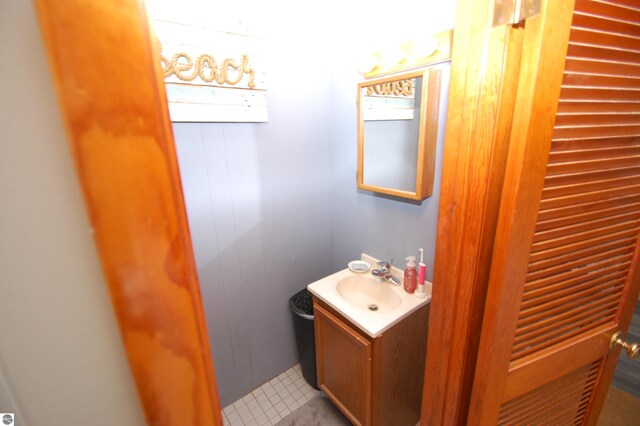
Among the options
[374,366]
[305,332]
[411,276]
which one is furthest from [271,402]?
[411,276]

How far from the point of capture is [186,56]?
4.17 feet

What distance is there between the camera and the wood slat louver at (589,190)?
670 mm

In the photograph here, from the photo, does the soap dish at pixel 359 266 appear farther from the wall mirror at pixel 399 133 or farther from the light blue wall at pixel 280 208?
the wall mirror at pixel 399 133

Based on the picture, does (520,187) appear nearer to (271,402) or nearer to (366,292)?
(366,292)

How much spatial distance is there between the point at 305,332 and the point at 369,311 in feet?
2.00

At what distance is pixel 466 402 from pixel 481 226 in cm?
63

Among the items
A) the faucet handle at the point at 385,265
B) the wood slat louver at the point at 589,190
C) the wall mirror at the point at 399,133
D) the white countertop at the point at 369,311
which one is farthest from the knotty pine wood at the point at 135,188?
the faucet handle at the point at 385,265

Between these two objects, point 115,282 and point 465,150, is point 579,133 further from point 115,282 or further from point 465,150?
point 115,282

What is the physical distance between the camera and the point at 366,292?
1692 mm

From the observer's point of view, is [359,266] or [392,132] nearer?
[392,132]

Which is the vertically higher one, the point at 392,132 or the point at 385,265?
the point at 392,132

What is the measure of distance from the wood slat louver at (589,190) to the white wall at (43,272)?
918 mm

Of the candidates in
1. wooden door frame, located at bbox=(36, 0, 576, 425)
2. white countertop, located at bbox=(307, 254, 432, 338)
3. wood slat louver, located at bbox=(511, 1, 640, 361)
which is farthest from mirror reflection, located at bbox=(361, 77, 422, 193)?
wooden door frame, located at bbox=(36, 0, 576, 425)

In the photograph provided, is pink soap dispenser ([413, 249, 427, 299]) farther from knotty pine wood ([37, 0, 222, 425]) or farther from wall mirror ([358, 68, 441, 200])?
knotty pine wood ([37, 0, 222, 425])
